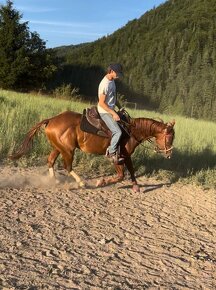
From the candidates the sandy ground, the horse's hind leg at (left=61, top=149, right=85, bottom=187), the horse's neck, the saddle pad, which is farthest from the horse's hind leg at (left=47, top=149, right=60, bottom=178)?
the horse's neck

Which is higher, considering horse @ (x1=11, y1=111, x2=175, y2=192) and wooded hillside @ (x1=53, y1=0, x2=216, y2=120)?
wooded hillside @ (x1=53, y1=0, x2=216, y2=120)

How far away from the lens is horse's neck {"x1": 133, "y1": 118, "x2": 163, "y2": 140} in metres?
8.43

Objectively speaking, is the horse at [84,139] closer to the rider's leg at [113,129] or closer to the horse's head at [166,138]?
the horse's head at [166,138]

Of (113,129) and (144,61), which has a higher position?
(144,61)

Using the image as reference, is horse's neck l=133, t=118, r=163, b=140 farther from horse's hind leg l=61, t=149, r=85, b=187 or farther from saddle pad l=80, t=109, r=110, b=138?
horse's hind leg l=61, t=149, r=85, b=187

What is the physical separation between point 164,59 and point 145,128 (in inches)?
1767

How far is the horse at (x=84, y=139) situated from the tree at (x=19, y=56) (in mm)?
34385

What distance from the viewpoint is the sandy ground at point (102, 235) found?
15.0 ft

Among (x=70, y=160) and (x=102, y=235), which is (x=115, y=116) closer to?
(x=70, y=160)

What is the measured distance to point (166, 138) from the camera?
8.37m

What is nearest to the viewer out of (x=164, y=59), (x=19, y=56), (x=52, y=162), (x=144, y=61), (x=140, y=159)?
(x=52, y=162)

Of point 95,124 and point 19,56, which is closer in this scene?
point 95,124

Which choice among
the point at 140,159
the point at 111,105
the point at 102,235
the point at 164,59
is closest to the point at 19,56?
the point at 164,59

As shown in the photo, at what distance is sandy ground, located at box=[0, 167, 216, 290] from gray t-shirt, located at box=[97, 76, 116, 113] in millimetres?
1529
